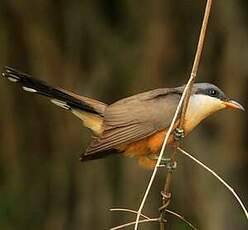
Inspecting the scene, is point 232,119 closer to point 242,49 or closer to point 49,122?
point 242,49

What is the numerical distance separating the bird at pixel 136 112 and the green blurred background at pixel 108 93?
7.49 feet

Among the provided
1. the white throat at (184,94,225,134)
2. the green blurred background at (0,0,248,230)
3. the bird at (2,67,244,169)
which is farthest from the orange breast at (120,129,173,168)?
the green blurred background at (0,0,248,230)

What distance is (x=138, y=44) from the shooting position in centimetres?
612

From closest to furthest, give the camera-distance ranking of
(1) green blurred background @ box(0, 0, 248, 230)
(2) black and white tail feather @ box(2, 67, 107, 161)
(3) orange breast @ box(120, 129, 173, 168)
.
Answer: (2) black and white tail feather @ box(2, 67, 107, 161)
(3) orange breast @ box(120, 129, 173, 168)
(1) green blurred background @ box(0, 0, 248, 230)

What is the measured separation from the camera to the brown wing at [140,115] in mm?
3619

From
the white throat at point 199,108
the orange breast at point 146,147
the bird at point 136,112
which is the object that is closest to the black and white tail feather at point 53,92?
the bird at point 136,112

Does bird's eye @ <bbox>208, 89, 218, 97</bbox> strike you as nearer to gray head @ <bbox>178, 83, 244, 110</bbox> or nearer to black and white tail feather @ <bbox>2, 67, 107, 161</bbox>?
gray head @ <bbox>178, 83, 244, 110</bbox>

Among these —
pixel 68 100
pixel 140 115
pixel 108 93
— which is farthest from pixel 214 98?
pixel 108 93

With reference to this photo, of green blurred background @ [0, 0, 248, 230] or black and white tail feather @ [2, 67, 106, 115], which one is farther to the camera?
green blurred background @ [0, 0, 248, 230]

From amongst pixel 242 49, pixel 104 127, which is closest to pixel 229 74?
pixel 242 49

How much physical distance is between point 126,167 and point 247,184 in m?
0.90

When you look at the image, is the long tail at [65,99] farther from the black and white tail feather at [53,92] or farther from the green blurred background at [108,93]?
the green blurred background at [108,93]

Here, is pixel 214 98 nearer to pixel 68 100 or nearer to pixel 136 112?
pixel 136 112

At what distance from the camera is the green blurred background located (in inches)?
240
